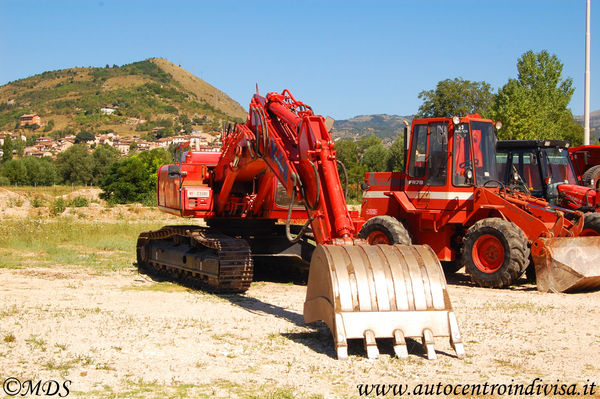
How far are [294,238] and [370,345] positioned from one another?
310 cm

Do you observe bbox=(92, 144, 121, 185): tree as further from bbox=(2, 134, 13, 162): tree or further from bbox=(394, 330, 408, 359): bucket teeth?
bbox=(394, 330, 408, 359): bucket teeth

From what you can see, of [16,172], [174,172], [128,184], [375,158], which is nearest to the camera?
[174,172]

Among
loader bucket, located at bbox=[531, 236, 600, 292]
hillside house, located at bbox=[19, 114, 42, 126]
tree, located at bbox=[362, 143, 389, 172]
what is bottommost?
loader bucket, located at bbox=[531, 236, 600, 292]

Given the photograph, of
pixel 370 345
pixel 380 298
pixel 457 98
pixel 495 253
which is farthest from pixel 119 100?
pixel 370 345

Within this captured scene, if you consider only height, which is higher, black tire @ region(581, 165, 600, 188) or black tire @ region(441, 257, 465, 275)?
black tire @ region(581, 165, 600, 188)

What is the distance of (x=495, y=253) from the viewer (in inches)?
483

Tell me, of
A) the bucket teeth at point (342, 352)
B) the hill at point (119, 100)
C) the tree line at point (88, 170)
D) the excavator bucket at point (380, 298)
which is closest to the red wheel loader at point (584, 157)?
the excavator bucket at point (380, 298)

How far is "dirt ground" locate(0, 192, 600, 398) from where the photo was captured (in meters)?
6.22

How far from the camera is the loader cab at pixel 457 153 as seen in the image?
43.5 feet

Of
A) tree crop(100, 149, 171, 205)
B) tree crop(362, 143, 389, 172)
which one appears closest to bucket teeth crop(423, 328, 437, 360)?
tree crop(100, 149, 171, 205)

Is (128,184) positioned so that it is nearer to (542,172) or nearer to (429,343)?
(542,172)

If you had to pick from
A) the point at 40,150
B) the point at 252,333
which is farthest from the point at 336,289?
the point at 40,150

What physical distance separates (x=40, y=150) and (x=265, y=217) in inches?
4385

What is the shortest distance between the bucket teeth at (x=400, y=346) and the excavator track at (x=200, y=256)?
472 cm
